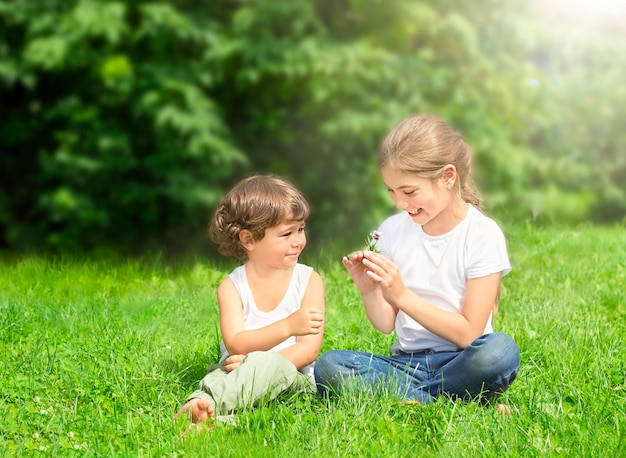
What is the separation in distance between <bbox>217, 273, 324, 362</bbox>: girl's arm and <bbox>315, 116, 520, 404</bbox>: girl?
214 mm

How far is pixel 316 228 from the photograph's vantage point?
7320 millimetres

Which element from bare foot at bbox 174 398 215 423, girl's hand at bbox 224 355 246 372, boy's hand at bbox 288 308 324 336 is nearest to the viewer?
bare foot at bbox 174 398 215 423

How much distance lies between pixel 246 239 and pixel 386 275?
25.0 inches

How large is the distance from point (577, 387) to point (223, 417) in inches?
53.5

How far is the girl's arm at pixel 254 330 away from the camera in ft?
9.93

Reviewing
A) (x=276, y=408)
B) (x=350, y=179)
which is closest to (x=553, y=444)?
(x=276, y=408)

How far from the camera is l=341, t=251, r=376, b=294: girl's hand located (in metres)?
3.08

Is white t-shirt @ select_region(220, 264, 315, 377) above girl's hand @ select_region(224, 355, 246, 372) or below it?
above

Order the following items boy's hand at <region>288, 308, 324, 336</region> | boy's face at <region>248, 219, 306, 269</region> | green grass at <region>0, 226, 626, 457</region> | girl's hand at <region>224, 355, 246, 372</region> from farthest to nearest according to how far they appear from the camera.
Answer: boy's face at <region>248, 219, 306, 269</region> < girl's hand at <region>224, 355, 246, 372</region> < boy's hand at <region>288, 308, 324, 336</region> < green grass at <region>0, 226, 626, 457</region>

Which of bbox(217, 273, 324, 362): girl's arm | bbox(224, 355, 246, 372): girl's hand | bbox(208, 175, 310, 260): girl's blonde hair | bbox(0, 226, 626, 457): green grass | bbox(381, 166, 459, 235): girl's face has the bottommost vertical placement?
bbox(0, 226, 626, 457): green grass

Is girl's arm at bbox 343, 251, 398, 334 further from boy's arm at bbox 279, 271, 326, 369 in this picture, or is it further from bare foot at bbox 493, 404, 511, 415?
bare foot at bbox 493, 404, 511, 415

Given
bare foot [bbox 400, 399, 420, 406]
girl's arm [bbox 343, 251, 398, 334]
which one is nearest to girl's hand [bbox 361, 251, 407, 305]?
girl's arm [bbox 343, 251, 398, 334]

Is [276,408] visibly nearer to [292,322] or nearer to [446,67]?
[292,322]

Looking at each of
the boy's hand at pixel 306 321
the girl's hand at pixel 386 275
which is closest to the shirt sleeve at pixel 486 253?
the girl's hand at pixel 386 275
